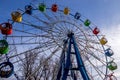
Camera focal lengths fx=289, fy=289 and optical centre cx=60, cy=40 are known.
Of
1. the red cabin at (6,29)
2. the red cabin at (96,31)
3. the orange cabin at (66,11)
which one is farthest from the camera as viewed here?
the red cabin at (96,31)

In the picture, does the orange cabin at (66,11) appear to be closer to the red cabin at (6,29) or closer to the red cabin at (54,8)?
the red cabin at (54,8)

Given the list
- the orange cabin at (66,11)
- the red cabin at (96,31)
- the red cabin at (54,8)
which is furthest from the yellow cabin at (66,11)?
the red cabin at (96,31)

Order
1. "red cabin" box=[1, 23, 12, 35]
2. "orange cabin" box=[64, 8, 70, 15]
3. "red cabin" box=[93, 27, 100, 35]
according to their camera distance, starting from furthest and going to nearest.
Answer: "red cabin" box=[93, 27, 100, 35], "orange cabin" box=[64, 8, 70, 15], "red cabin" box=[1, 23, 12, 35]

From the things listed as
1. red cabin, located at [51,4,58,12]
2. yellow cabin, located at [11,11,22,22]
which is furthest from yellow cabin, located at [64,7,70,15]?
yellow cabin, located at [11,11,22,22]

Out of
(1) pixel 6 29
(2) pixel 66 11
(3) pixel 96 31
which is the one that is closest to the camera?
(1) pixel 6 29

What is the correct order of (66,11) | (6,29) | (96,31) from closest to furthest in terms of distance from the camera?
1. (6,29)
2. (66,11)
3. (96,31)

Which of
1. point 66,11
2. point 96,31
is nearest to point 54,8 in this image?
point 66,11

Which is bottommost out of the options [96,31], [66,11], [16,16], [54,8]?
[96,31]

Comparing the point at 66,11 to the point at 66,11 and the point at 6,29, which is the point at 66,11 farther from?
the point at 6,29

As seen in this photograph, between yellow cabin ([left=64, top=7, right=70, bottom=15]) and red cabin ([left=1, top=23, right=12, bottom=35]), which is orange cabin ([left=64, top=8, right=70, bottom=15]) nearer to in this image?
yellow cabin ([left=64, top=7, right=70, bottom=15])

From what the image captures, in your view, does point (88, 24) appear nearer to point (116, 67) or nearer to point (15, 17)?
point (116, 67)

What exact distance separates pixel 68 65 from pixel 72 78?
162cm

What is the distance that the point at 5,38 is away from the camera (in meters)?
15.6

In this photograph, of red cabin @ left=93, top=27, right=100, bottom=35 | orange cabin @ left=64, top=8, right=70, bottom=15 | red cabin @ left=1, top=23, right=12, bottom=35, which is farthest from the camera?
red cabin @ left=93, top=27, right=100, bottom=35
